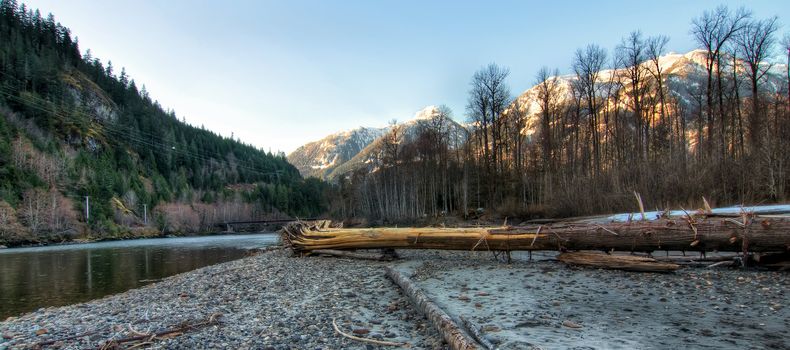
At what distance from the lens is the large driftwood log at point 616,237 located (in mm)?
8023

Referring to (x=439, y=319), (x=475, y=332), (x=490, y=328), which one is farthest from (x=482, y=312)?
(x=475, y=332)

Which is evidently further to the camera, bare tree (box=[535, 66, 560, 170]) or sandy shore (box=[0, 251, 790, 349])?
bare tree (box=[535, 66, 560, 170])

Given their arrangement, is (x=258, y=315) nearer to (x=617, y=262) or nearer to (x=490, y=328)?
(x=490, y=328)

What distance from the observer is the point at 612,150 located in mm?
34281

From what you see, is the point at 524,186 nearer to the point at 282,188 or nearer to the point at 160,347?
the point at 160,347

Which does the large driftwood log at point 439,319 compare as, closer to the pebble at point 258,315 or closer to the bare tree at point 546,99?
the pebble at point 258,315

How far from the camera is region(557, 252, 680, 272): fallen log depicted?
8055 mm

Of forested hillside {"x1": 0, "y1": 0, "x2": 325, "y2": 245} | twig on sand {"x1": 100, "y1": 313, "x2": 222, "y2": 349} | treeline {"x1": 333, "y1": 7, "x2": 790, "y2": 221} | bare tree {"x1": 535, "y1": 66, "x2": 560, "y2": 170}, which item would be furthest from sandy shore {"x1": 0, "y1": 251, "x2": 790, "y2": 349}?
forested hillside {"x1": 0, "y1": 0, "x2": 325, "y2": 245}

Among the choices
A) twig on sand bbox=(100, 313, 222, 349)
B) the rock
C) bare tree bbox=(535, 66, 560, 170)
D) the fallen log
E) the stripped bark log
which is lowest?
the stripped bark log

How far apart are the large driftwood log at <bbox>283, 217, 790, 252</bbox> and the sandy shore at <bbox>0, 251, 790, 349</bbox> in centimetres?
64

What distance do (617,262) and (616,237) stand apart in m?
0.96

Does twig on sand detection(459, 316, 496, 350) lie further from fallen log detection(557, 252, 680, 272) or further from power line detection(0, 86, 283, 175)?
power line detection(0, 86, 283, 175)

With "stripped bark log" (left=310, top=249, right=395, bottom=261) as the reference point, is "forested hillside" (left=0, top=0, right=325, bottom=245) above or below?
above

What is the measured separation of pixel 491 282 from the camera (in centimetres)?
787
